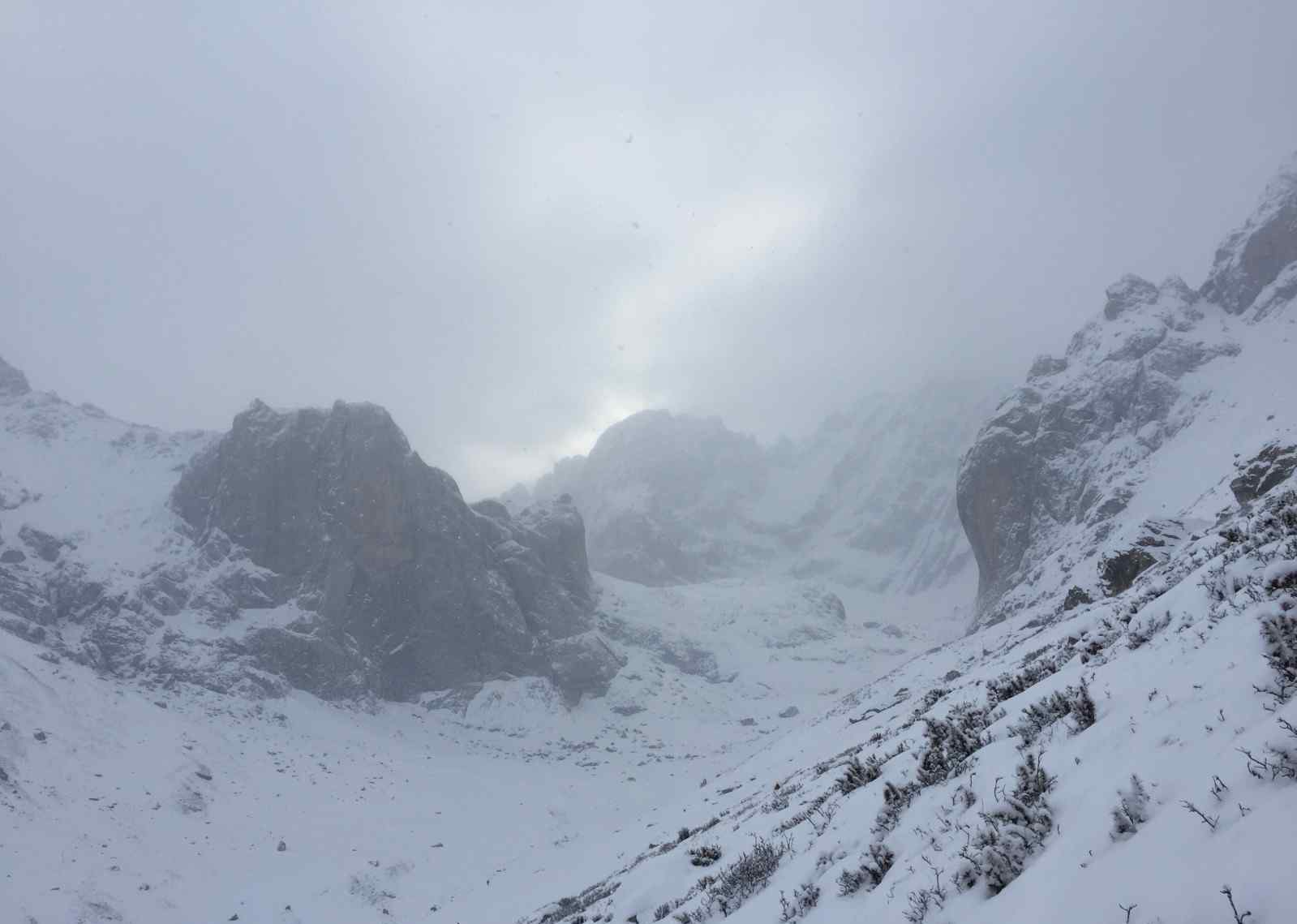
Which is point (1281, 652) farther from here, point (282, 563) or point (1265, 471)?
point (282, 563)

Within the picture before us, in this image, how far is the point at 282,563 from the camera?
73938 millimetres

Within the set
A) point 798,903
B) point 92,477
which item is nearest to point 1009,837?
point 798,903

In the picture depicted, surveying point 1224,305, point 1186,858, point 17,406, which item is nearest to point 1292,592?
point 1186,858

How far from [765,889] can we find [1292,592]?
548 centimetres

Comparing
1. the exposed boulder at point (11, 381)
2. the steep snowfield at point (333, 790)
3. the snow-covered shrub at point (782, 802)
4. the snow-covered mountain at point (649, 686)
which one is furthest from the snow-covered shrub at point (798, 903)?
the exposed boulder at point (11, 381)

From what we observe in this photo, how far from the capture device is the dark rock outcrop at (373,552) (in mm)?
73812

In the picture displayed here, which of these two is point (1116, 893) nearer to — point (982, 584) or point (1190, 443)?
point (1190, 443)

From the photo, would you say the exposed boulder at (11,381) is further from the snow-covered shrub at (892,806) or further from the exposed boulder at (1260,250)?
the exposed boulder at (1260,250)

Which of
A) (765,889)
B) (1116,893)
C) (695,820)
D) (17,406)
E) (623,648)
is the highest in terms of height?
(17,406)

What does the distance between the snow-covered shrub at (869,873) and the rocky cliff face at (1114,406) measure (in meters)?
55.3

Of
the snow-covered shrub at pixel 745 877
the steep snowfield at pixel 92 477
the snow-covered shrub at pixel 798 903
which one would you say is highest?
the steep snowfield at pixel 92 477

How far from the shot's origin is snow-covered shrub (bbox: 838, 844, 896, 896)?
20.3ft

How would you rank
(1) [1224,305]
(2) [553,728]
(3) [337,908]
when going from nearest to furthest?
(3) [337,908] < (2) [553,728] < (1) [1224,305]

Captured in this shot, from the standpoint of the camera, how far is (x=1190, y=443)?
57344 mm
